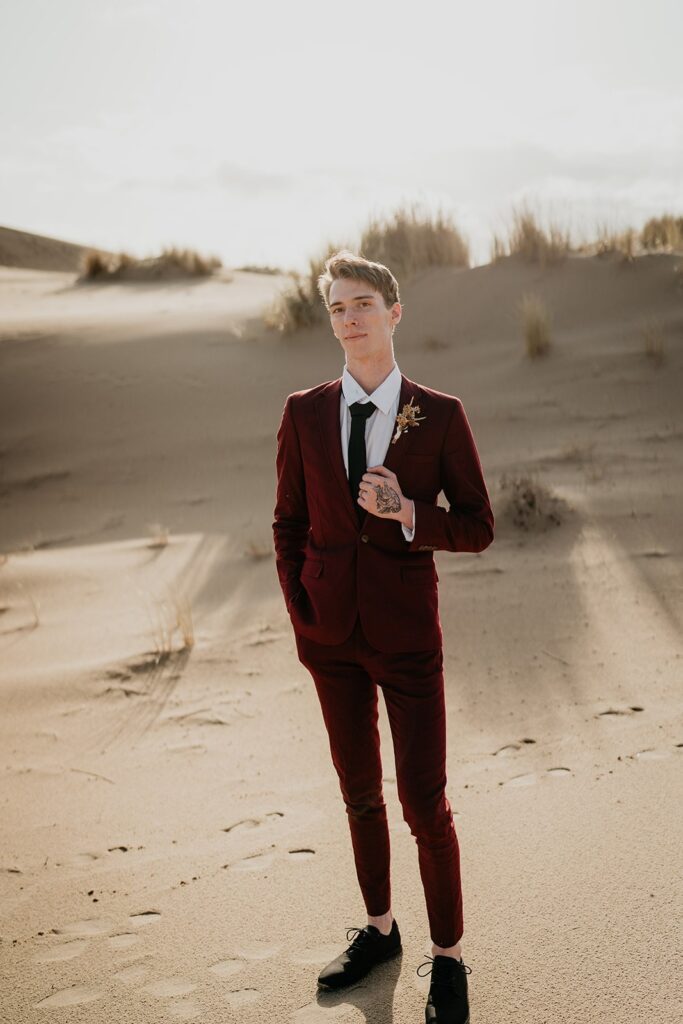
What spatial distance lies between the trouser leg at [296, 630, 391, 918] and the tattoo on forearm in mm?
439

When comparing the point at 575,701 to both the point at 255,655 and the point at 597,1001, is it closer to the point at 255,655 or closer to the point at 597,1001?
the point at 255,655

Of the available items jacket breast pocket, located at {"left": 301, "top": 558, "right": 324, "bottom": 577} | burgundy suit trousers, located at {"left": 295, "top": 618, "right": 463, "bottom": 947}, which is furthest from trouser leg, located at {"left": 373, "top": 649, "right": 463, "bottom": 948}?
jacket breast pocket, located at {"left": 301, "top": 558, "right": 324, "bottom": 577}

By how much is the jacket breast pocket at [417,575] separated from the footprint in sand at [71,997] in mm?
1750

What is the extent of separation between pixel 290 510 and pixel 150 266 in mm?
18628

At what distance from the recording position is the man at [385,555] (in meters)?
2.73

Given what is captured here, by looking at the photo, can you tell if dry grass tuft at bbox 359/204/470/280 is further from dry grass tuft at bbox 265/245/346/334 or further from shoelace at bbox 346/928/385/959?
shoelace at bbox 346/928/385/959

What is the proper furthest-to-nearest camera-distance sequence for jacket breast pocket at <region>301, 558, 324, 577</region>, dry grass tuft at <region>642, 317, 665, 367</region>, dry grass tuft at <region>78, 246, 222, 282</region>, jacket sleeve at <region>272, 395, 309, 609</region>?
dry grass tuft at <region>78, 246, 222, 282</region> → dry grass tuft at <region>642, 317, 665, 367</region> → jacket sleeve at <region>272, 395, 309, 609</region> → jacket breast pocket at <region>301, 558, 324, 577</region>

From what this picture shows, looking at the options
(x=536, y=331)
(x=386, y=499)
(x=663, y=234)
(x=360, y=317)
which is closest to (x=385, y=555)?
(x=386, y=499)

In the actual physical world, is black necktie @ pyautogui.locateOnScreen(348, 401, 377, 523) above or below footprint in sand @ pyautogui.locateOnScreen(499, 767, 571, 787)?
above

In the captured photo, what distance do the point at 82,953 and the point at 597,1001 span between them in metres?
1.81

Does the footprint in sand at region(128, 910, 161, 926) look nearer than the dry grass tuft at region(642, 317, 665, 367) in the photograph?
Yes

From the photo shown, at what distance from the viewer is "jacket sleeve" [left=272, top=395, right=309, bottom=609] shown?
295 cm

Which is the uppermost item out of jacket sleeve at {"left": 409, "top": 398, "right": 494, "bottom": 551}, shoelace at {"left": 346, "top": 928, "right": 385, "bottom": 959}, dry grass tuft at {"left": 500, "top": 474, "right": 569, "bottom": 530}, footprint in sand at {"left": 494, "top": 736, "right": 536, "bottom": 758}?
jacket sleeve at {"left": 409, "top": 398, "right": 494, "bottom": 551}

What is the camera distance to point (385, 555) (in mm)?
2777
